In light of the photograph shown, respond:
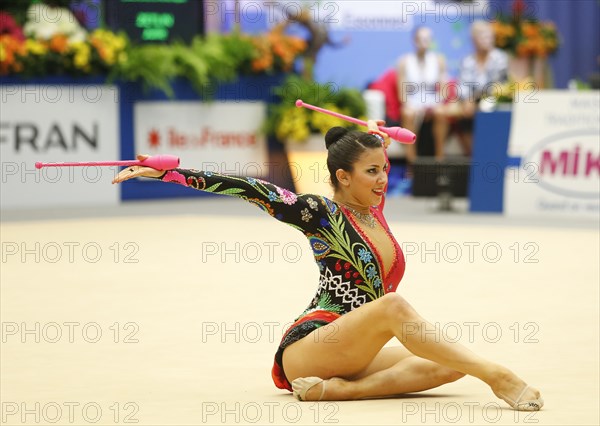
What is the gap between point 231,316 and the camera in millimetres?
6844

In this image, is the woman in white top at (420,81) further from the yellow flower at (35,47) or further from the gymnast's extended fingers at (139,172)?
the gymnast's extended fingers at (139,172)

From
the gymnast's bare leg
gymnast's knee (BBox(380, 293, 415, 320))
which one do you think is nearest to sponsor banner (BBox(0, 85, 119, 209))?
the gymnast's bare leg

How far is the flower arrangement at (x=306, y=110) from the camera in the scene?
14.7 meters

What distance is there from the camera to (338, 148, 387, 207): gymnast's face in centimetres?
470

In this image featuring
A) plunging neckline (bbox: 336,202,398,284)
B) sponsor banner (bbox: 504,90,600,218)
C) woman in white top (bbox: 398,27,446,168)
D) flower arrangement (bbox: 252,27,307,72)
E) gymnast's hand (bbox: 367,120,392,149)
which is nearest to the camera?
plunging neckline (bbox: 336,202,398,284)

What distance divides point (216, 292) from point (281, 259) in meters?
1.77

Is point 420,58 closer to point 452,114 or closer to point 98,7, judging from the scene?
point 452,114

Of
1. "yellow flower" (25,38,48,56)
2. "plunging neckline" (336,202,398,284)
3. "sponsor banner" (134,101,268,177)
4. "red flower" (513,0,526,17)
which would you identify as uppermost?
"red flower" (513,0,526,17)

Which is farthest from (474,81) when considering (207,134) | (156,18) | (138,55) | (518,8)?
(138,55)

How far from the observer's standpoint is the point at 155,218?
12547 mm

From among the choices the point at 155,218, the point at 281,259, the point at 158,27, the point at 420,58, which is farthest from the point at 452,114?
the point at 281,259

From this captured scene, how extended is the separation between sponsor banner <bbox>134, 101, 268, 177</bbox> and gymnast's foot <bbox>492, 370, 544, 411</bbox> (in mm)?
9903

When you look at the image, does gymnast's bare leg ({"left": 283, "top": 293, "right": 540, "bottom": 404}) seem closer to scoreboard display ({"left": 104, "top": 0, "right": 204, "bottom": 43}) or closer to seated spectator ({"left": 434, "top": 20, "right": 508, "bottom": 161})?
scoreboard display ({"left": 104, "top": 0, "right": 204, "bottom": 43})

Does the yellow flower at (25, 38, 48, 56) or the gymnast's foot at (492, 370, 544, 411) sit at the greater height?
the yellow flower at (25, 38, 48, 56)
